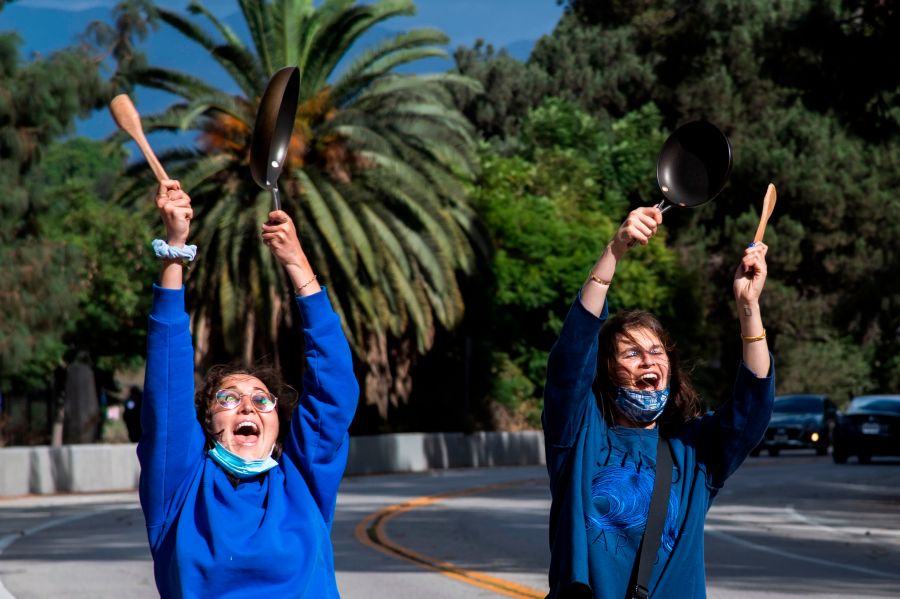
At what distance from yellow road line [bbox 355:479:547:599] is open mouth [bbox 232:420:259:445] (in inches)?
274

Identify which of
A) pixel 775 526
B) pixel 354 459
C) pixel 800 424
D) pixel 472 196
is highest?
pixel 472 196

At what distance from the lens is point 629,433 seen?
15.3ft

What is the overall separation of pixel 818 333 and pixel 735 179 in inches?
262

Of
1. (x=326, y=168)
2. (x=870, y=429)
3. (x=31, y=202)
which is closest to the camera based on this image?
(x=326, y=168)

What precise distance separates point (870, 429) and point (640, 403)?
31.5 m

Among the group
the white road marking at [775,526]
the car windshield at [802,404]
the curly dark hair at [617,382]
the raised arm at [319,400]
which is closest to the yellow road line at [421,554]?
the white road marking at [775,526]

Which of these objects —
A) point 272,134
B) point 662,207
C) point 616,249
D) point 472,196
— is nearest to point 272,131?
point 272,134

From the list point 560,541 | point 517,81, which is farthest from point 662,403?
point 517,81

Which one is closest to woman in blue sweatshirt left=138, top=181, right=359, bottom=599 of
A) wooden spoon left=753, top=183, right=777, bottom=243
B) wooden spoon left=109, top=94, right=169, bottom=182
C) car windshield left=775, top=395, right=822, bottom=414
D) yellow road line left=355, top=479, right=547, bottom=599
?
wooden spoon left=109, top=94, right=169, bottom=182

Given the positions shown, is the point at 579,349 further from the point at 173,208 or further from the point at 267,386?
the point at 173,208

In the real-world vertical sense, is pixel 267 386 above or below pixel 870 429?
below

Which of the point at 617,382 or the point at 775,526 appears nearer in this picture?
the point at 617,382

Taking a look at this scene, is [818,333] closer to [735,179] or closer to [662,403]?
[735,179]

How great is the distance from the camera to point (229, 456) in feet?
14.3
